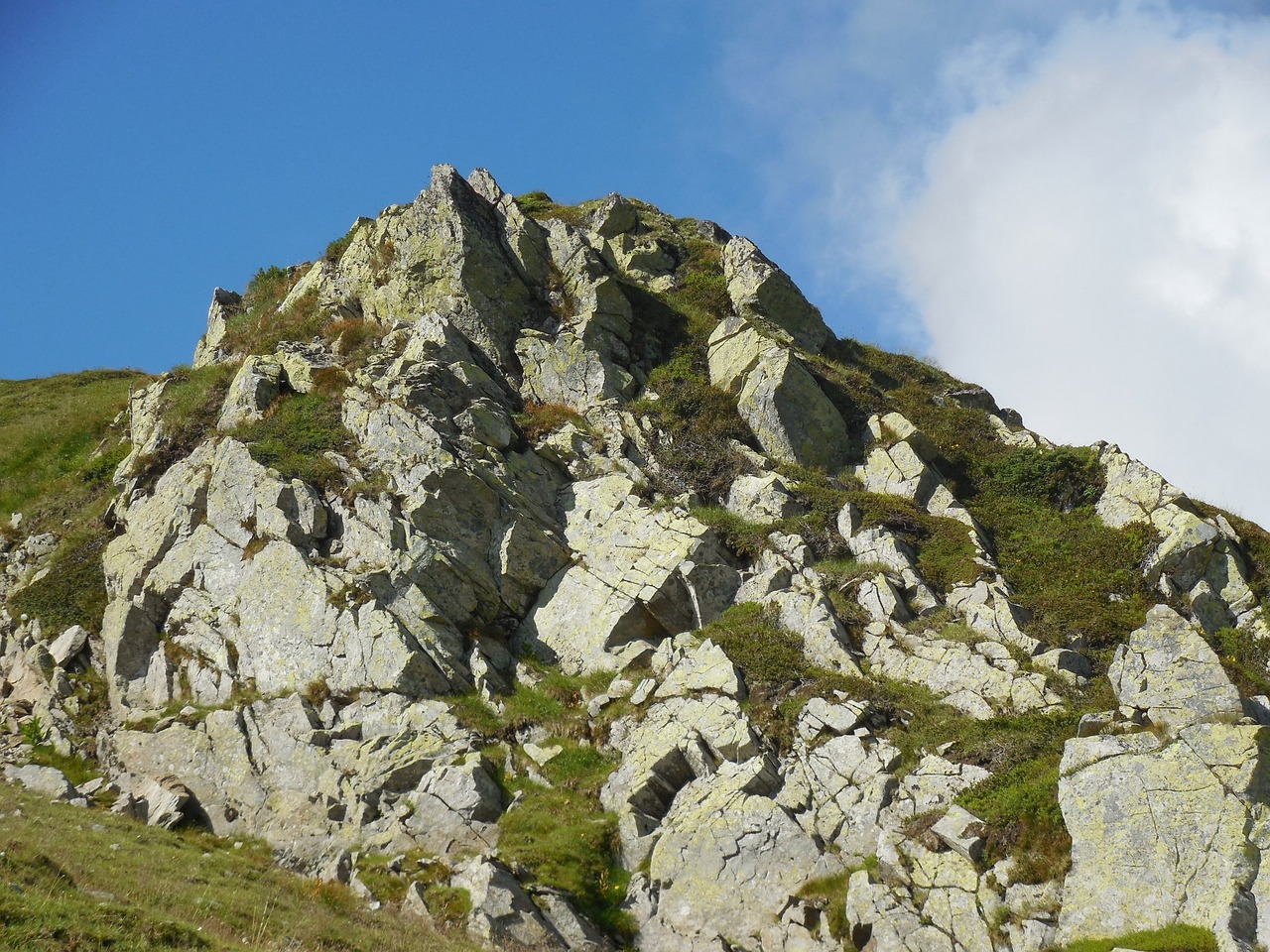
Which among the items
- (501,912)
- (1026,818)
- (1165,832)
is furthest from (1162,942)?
(501,912)

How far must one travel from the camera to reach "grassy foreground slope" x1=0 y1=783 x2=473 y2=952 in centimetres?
1216

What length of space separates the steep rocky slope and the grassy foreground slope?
138 centimetres

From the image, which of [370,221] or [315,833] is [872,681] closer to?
[315,833]

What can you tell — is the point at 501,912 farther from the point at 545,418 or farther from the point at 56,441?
the point at 56,441

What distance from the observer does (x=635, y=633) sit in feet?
80.8

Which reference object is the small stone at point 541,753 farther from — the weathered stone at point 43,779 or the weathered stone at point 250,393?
the weathered stone at point 250,393

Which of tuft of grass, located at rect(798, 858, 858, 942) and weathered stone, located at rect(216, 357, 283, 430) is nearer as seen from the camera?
tuft of grass, located at rect(798, 858, 858, 942)

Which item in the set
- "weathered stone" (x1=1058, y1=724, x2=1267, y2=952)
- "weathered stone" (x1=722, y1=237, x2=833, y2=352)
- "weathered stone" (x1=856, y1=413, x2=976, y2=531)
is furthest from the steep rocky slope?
"weathered stone" (x1=722, y1=237, x2=833, y2=352)

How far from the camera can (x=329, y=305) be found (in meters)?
37.7

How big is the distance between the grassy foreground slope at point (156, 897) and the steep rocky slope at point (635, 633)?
54.4 inches

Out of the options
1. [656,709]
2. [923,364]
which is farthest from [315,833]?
[923,364]

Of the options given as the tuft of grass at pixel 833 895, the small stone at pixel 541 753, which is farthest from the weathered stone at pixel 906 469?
the small stone at pixel 541 753

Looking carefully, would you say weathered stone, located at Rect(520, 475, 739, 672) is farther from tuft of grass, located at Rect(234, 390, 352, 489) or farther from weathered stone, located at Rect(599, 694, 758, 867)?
tuft of grass, located at Rect(234, 390, 352, 489)

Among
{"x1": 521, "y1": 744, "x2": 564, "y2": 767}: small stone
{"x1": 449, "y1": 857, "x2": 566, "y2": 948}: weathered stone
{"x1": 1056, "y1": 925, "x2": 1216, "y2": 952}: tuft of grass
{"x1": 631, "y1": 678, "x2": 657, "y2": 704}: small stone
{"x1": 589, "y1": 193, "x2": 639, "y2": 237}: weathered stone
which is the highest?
{"x1": 589, "y1": 193, "x2": 639, "y2": 237}: weathered stone
